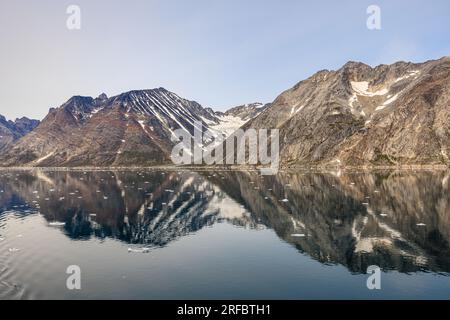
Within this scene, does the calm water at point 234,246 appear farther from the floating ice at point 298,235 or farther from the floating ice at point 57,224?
the floating ice at point 57,224

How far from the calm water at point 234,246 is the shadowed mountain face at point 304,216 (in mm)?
243

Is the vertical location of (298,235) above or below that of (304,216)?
below

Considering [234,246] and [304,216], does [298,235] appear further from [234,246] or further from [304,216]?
[304,216]

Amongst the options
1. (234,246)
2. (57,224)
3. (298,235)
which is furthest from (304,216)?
(57,224)

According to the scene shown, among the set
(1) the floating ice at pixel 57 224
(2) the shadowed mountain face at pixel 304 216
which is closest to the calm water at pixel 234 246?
(2) the shadowed mountain face at pixel 304 216

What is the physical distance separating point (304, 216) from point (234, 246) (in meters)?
27.0

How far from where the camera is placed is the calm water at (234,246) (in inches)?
1729

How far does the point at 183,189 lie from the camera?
5950 inches

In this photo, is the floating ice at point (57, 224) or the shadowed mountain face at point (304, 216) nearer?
the shadowed mountain face at point (304, 216)

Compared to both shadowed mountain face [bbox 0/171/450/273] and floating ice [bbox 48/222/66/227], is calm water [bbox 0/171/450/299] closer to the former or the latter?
shadowed mountain face [bbox 0/171/450/273]

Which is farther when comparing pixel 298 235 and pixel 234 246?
pixel 298 235

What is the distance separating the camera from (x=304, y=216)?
87.2 metres

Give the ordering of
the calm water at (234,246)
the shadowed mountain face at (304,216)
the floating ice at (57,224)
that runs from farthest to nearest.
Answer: the floating ice at (57,224)
the shadowed mountain face at (304,216)
the calm water at (234,246)
